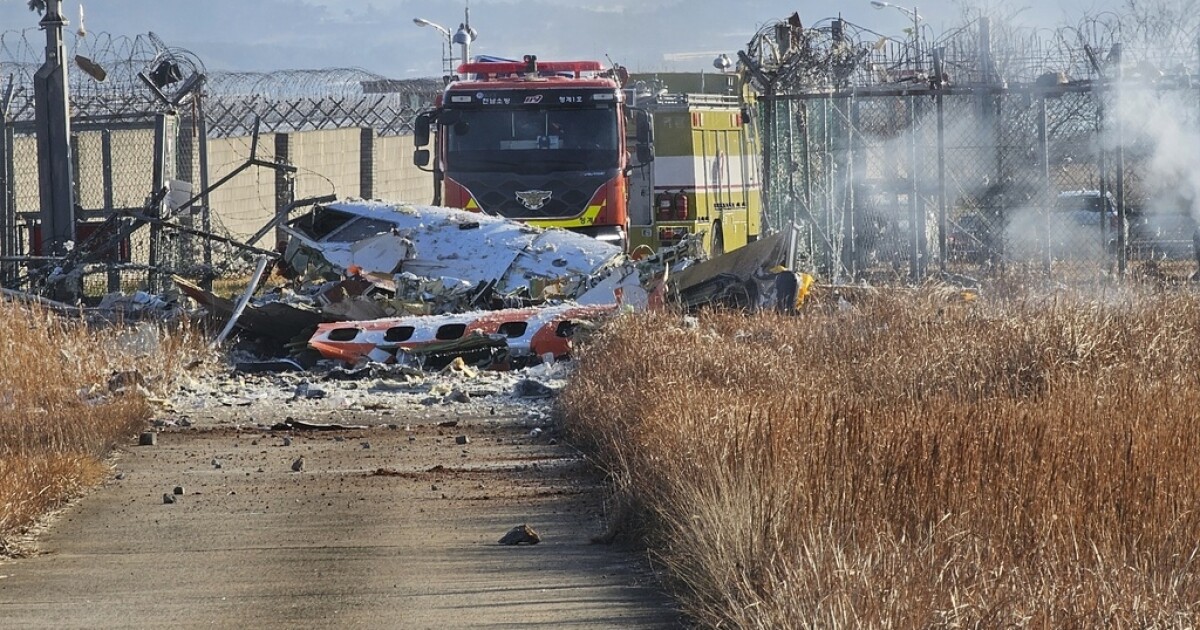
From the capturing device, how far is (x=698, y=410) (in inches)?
338

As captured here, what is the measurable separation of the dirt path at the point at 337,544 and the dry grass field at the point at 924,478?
353 millimetres

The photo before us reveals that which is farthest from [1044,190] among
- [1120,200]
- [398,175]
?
[398,175]

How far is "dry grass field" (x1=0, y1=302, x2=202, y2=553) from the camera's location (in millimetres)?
8562

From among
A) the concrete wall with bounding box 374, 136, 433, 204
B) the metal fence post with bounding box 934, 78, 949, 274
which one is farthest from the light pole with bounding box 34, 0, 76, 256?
the concrete wall with bounding box 374, 136, 433, 204

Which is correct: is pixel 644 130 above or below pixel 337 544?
above

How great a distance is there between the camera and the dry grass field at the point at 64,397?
8.56 meters

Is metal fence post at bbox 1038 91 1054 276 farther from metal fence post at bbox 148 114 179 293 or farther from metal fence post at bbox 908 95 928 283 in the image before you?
metal fence post at bbox 148 114 179 293

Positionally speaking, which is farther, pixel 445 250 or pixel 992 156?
pixel 992 156

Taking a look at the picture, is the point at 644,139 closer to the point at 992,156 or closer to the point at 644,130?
the point at 644,130

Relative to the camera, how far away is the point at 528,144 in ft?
68.6

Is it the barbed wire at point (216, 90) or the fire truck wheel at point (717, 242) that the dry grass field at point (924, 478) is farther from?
the fire truck wheel at point (717, 242)

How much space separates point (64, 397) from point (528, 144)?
10.2 m

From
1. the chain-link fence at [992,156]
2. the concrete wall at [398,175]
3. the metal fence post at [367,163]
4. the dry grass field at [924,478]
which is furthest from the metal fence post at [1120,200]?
the concrete wall at [398,175]

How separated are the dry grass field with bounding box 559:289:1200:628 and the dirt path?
1.16 ft
